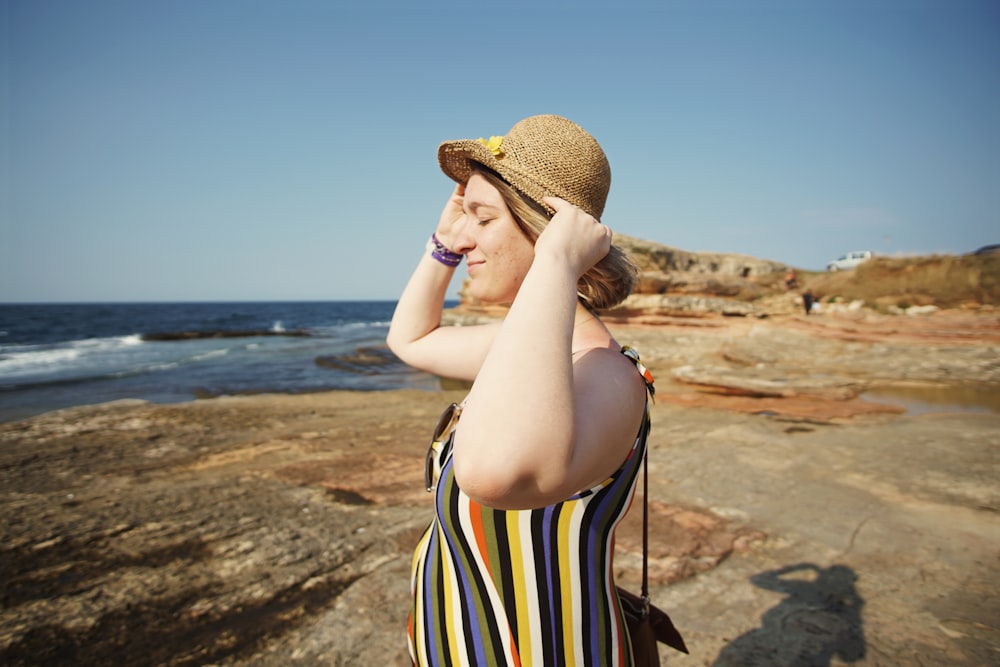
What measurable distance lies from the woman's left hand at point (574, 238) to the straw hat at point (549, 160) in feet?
0.40

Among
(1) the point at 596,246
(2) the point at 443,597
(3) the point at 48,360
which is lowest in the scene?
(3) the point at 48,360

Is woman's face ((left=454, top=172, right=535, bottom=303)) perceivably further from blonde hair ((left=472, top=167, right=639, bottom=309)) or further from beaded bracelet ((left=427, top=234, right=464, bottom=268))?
beaded bracelet ((left=427, top=234, right=464, bottom=268))

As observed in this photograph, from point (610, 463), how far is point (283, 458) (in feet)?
16.1

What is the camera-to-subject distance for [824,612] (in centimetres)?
238

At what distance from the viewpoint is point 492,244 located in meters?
1.33

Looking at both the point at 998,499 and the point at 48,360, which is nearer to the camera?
the point at 998,499

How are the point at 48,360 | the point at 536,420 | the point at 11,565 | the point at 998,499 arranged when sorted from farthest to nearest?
the point at 48,360, the point at 998,499, the point at 11,565, the point at 536,420

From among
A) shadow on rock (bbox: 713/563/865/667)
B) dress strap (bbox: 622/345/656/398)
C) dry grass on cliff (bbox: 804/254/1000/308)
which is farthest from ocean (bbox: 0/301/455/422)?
dry grass on cliff (bbox: 804/254/1000/308)

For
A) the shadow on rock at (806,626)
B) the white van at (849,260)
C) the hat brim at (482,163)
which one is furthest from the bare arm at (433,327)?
the white van at (849,260)

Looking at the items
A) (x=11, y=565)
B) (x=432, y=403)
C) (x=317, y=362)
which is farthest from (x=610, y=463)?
(x=317, y=362)

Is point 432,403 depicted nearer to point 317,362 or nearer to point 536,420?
point 536,420

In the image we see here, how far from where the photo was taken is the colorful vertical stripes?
1.11 metres

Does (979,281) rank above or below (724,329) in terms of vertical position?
above

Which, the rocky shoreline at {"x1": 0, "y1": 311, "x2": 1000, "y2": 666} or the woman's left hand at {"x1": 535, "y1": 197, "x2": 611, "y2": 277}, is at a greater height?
the woman's left hand at {"x1": 535, "y1": 197, "x2": 611, "y2": 277}
